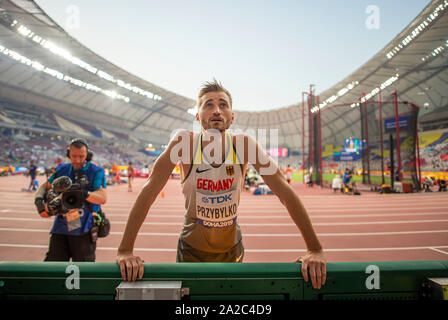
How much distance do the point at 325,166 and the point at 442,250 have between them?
146 ft

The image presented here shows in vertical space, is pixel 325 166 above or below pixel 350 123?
below

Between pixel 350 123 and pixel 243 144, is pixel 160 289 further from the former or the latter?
pixel 350 123

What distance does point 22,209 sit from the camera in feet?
23.3

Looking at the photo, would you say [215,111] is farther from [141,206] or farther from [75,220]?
[75,220]

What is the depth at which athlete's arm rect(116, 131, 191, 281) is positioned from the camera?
2.96ft

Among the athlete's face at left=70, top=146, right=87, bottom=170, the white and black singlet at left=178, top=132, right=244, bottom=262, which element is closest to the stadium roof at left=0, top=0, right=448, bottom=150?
the white and black singlet at left=178, top=132, right=244, bottom=262

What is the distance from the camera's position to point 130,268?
0.89 metres

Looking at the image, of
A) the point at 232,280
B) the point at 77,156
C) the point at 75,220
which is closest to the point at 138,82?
the point at 77,156

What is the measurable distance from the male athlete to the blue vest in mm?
1532

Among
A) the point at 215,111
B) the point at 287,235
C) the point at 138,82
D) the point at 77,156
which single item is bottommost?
the point at 287,235

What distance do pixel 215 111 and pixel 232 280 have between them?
2.95ft

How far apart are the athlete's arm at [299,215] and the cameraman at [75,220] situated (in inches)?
75.9

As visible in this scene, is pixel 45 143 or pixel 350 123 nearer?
pixel 45 143
